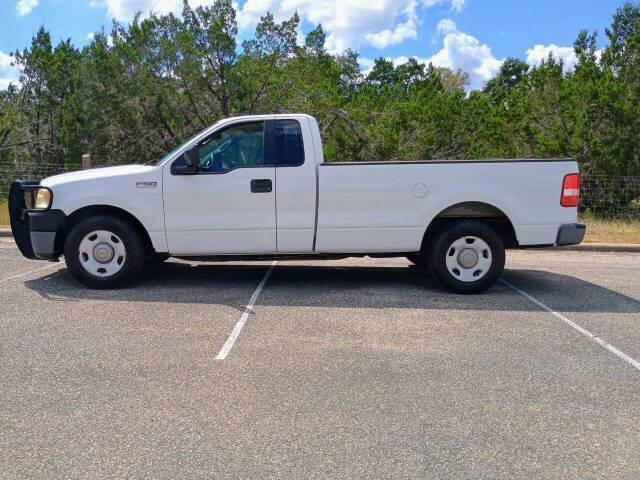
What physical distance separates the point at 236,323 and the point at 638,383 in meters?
3.39

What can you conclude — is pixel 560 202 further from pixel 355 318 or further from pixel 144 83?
pixel 144 83

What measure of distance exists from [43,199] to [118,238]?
99 cm

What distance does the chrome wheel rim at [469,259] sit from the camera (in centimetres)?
674

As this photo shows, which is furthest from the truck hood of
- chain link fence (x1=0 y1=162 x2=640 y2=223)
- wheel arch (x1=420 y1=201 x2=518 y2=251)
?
chain link fence (x1=0 y1=162 x2=640 y2=223)

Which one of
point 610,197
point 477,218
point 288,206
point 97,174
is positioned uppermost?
point 97,174

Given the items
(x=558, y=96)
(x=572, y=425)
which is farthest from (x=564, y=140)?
(x=572, y=425)

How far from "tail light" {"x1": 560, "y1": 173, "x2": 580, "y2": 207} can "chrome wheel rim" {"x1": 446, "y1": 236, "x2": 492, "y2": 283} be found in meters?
1.00

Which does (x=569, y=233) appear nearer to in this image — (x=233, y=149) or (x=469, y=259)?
(x=469, y=259)

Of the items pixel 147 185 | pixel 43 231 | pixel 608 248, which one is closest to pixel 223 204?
pixel 147 185

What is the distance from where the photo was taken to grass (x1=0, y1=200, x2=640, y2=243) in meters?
11.1

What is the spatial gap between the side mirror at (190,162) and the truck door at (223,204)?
0.06 m

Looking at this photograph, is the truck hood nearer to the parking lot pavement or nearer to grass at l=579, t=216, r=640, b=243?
the parking lot pavement

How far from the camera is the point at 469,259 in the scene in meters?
6.75

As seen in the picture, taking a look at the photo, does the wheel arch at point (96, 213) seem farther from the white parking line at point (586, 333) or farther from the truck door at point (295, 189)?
the white parking line at point (586, 333)
